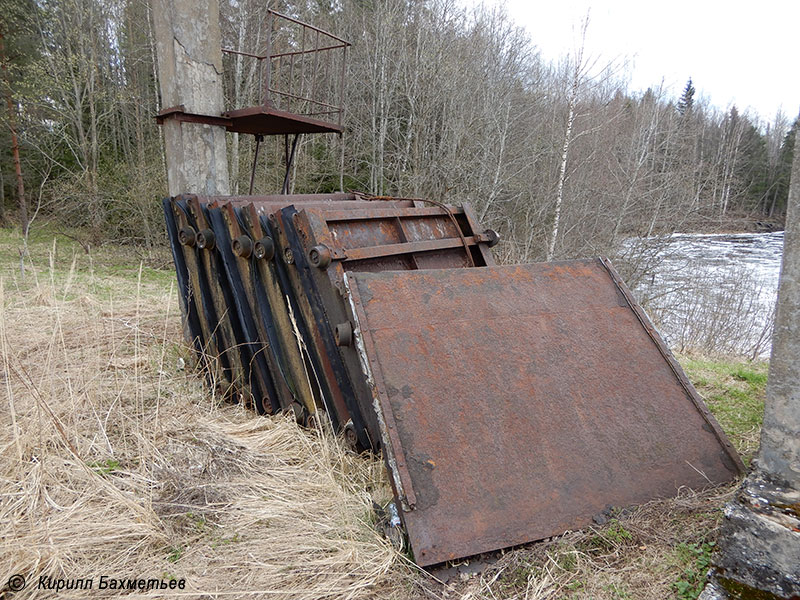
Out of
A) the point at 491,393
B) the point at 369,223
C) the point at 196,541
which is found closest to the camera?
the point at 196,541

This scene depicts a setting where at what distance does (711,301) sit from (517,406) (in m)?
13.4

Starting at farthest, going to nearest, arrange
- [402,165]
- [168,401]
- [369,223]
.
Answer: [402,165] → [168,401] → [369,223]

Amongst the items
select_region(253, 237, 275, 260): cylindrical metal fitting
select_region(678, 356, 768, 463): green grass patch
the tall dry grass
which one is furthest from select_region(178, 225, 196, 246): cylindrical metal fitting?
select_region(678, 356, 768, 463): green grass patch

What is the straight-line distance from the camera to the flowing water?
11.1 m

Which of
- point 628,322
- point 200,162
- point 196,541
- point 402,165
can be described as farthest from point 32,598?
point 402,165

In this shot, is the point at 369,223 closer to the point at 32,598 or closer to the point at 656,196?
the point at 32,598

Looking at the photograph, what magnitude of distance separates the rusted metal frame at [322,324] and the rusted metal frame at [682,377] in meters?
1.69

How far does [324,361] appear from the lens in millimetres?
3158

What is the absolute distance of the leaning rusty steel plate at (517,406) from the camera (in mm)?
2326

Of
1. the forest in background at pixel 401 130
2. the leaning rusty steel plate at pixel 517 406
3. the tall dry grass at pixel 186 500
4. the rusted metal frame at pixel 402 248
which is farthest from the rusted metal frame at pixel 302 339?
the forest in background at pixel 401 130

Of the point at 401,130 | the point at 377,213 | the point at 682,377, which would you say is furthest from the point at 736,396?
the point at 401,130

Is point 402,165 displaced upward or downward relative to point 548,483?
upward

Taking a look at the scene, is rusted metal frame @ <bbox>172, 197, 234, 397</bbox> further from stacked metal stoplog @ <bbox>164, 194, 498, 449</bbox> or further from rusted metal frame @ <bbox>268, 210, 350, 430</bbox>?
rusted metal frame @ <bbox>268, 210, 350, 430</bbox>

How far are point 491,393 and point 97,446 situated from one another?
2.28 metres
